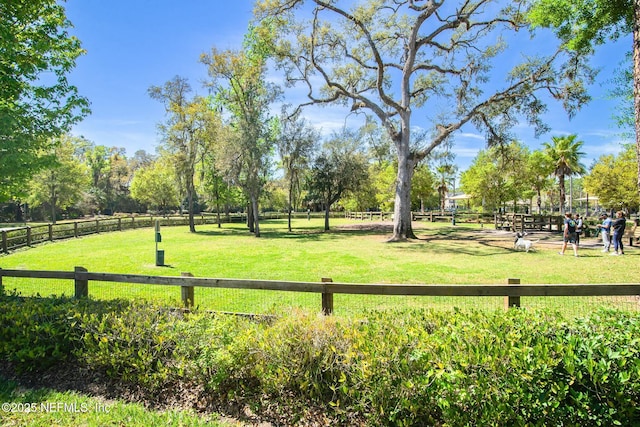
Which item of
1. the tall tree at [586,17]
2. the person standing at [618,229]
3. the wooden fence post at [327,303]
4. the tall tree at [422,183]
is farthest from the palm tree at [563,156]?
the wooden fence post at [327,303]

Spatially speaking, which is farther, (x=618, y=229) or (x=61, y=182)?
(x=61, y=182)

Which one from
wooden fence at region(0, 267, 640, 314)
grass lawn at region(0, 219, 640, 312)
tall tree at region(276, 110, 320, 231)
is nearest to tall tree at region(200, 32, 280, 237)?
tall tree at region(276, 110, 320, 231)

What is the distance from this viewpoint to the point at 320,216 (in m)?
58.6

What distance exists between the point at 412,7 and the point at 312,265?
14911mm

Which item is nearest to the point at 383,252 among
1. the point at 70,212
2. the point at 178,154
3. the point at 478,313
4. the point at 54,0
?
the point at 478,313

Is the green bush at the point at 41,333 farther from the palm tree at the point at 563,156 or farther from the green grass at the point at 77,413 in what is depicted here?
the palm tree at the point at 563,156

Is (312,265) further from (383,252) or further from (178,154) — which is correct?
(178,154)

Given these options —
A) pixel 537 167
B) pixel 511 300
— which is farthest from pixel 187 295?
pixel 537 167

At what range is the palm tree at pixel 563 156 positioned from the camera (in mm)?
39750

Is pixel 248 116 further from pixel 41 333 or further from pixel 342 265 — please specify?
pixel 41 333

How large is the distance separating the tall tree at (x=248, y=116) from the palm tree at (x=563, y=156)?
34.3 m

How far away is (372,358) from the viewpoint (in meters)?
2.67

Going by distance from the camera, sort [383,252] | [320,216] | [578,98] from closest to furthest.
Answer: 1. [383,252]
2. [578,98]
3. [320,216]

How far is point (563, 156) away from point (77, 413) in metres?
48.5
